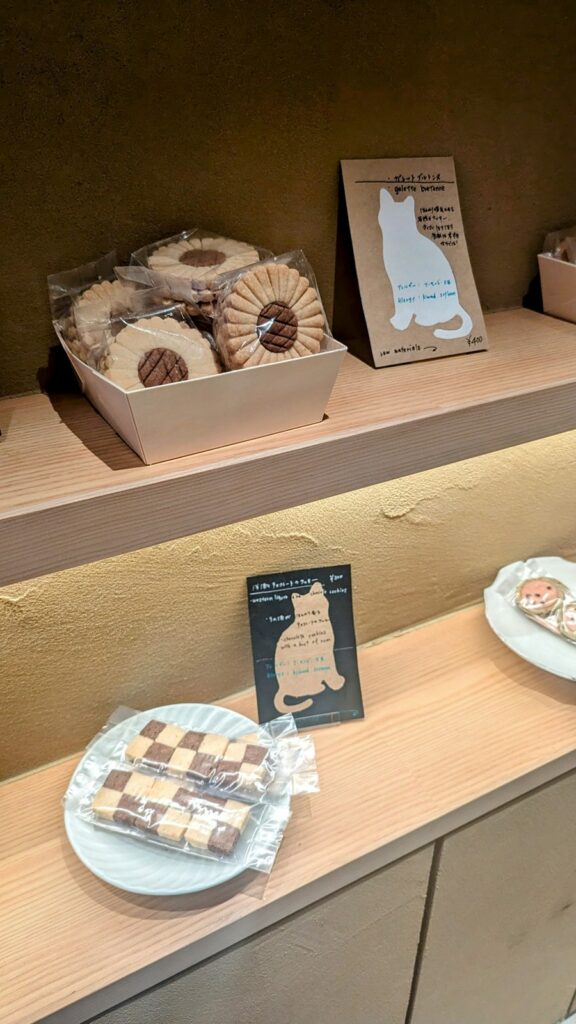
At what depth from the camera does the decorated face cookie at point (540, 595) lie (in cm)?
143

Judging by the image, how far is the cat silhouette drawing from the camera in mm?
1254

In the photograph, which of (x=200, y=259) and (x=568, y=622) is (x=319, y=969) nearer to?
(x=568, y=622)

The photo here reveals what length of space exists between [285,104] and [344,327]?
1.09 ft

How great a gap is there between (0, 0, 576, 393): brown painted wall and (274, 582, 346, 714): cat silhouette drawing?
1.83 feet

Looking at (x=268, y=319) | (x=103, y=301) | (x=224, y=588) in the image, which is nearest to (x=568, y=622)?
(x=224, y=588)

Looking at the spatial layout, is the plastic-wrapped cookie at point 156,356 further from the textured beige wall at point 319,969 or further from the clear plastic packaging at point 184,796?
the textured beige wall at point 319,969

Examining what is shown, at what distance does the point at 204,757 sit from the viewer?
43.9 inches

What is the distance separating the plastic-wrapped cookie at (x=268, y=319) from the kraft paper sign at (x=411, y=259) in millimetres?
217

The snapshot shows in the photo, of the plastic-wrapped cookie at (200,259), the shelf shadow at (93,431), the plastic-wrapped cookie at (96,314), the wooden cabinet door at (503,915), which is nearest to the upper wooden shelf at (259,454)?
the shelf shadow at (93,431)

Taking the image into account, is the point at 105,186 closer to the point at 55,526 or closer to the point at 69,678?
the point at 55,526

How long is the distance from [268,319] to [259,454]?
157 millimetres

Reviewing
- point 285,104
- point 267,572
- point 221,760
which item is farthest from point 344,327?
point 221,760

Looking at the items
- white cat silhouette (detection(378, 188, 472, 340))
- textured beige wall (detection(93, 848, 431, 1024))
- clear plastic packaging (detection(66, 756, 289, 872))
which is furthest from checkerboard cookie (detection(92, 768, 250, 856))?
white cat silhouette (detection(378, 188, 472, 340))

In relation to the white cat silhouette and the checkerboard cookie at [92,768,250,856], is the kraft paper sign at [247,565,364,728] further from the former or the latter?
the white cat silhouette
